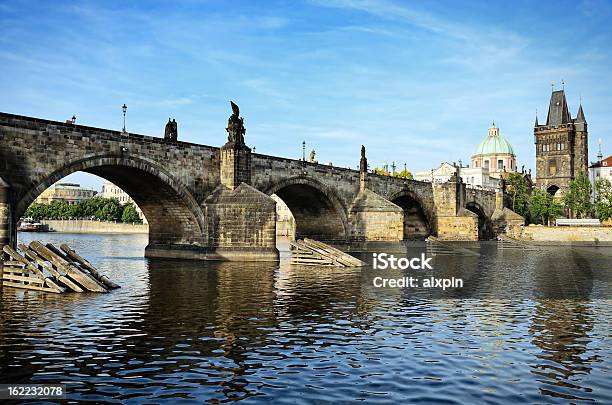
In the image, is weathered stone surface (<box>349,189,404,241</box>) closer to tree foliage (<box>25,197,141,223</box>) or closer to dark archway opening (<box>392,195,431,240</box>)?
dark archway opening (<box>392,195,431,240</box>)

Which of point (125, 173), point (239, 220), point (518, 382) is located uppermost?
point (125, 173)

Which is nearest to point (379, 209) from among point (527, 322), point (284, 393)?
point (527, 322)

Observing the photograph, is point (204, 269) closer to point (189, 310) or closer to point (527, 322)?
point (189, 310)

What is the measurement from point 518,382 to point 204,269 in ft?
75.0

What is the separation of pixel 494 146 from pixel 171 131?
136 m

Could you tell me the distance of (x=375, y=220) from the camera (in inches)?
2194

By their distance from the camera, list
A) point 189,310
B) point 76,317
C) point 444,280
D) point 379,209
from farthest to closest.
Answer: point 379,209 → point 444,280 → point 189,310 → point 76,317

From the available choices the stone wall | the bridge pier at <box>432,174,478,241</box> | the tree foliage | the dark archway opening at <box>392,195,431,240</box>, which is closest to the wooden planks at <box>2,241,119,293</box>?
the dark archway opening at <box>392,195,431,240</box>

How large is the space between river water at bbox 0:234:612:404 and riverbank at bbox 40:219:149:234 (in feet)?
380

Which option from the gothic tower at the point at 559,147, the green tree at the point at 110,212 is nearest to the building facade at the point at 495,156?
the gothic tower at the point at 559,147

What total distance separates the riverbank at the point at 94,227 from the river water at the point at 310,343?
116 meters

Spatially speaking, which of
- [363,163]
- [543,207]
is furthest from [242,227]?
[543,207]

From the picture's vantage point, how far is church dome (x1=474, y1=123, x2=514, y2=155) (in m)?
160

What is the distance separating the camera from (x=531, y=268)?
121ft
